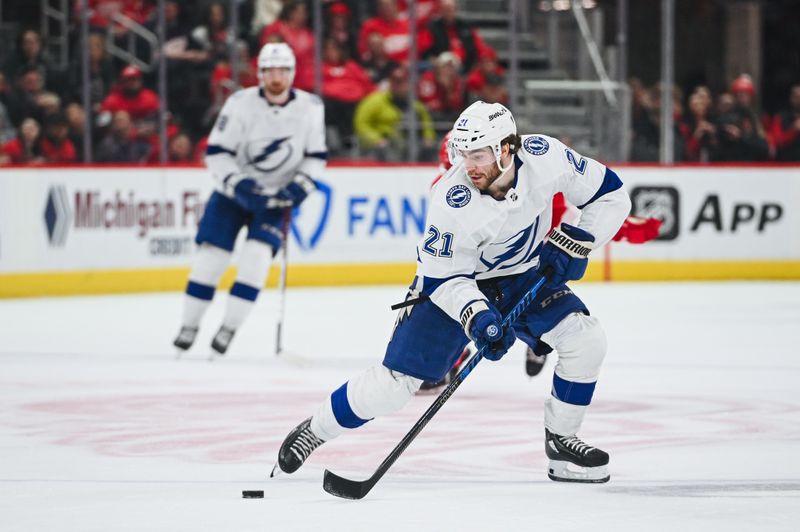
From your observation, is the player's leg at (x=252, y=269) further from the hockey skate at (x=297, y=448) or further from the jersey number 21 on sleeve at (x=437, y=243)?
the jersey number 21 on sleeve at (x=437, y=243)

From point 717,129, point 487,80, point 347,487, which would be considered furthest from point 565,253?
point 717,129

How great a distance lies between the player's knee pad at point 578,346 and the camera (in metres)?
4.06

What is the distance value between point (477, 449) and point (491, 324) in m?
0.98

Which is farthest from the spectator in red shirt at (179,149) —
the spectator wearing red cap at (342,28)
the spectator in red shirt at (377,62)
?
the spectator in red shirt at (377,62)

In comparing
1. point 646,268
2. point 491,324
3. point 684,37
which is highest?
point 684,37

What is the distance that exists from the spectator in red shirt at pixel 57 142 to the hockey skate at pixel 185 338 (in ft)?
11.4

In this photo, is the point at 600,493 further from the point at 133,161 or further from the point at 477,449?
the point at 133,161

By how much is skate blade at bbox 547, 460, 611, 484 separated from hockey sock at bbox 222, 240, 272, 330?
3.09 meters

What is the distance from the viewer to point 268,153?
23.3 ft

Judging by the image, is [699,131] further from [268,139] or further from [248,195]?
[248,195]

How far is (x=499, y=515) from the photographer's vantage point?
3.58 metres

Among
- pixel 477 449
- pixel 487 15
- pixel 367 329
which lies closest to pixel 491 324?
pixel 477 449

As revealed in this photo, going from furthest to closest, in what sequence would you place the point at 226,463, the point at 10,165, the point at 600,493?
the point at 10,165 < the point at 226,463 < the point at 600,493

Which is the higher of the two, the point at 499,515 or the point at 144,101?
the point at 144,101
